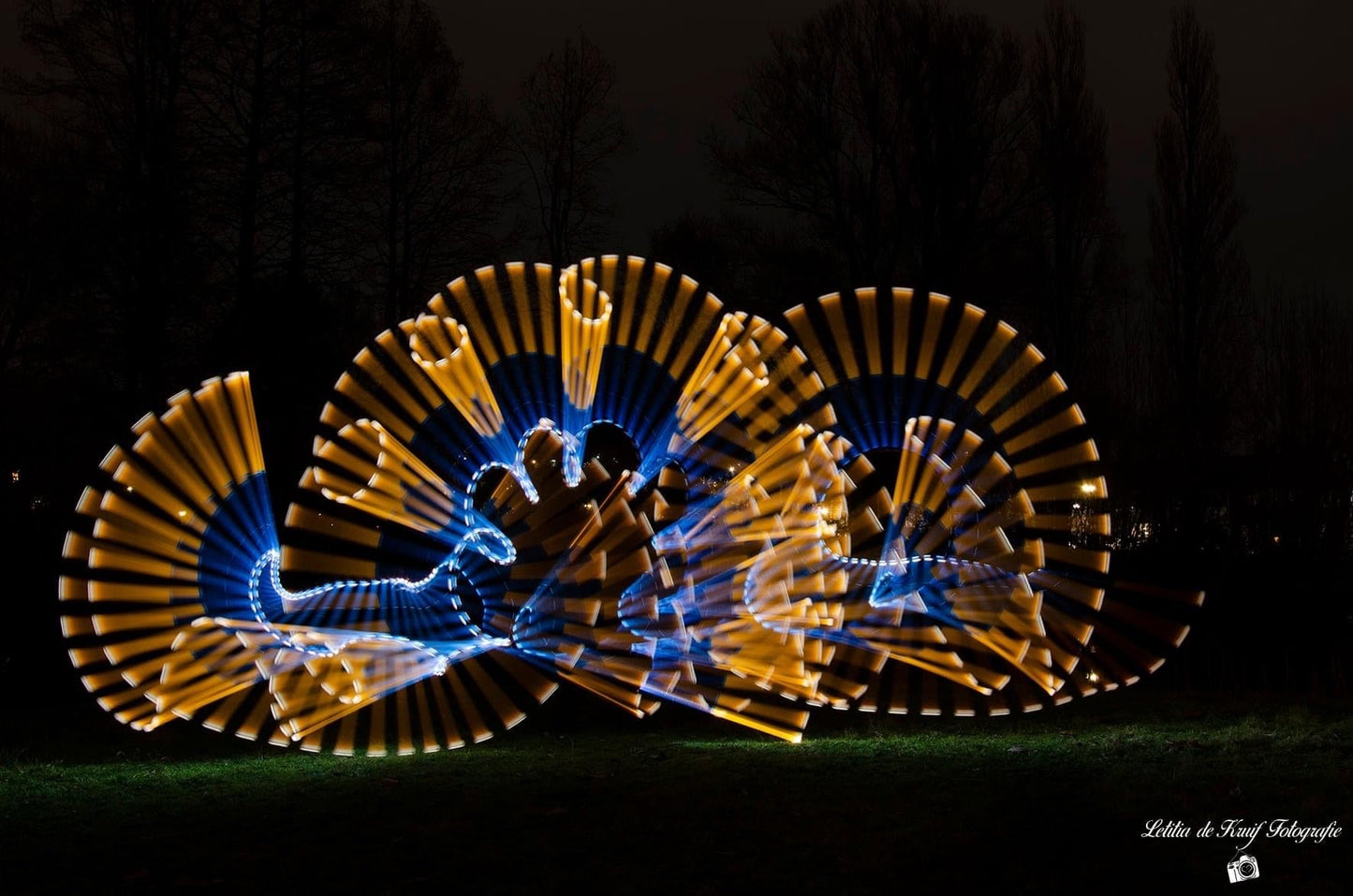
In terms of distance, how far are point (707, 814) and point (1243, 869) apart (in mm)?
2467

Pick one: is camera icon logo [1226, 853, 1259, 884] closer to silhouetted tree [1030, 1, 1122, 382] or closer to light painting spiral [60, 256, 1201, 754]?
light painting spiral [60, 256, 1201, 754]

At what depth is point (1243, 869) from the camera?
5191mm

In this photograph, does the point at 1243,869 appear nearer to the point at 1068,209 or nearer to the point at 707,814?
the point at 707,814

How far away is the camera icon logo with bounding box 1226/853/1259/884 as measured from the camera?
16.8 ft

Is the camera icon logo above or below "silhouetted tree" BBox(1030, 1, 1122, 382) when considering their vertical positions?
below

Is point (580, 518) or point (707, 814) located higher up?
point (580, 518)

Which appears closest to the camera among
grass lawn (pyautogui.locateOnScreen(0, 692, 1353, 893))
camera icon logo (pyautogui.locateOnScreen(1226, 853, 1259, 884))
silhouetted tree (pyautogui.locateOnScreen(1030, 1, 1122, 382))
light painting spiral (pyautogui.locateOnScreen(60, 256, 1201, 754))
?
camera icon logo (pyautogui.locateOnScreen(1226, 853, 1259, 884))

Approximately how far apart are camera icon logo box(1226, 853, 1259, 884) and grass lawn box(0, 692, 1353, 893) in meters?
0.05

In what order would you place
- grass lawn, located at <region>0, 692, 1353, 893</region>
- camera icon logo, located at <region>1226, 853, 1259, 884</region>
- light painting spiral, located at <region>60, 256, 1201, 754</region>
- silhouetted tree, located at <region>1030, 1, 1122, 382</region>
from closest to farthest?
camera icon logo, located at <region>1226, 853, 1259, 884</region> → grass lawn, located at <region>0, 692, 1353, 893</region> → light painting spiral, located at <region>60, 256, 1201, 754</region> → silhouetted tree, located at <region>1030, 1, 1122, 382</region>

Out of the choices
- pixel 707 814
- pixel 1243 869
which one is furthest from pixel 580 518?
pixel 1243 869

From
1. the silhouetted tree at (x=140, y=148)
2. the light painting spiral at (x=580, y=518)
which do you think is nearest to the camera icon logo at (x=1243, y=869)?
the light painting spiral at (x=580, y=518)

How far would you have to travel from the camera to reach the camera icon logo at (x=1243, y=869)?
512cm

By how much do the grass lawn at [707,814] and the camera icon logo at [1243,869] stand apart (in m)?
0.05

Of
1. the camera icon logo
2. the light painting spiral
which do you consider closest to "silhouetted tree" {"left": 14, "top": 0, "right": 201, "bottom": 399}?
the light painting spiral
